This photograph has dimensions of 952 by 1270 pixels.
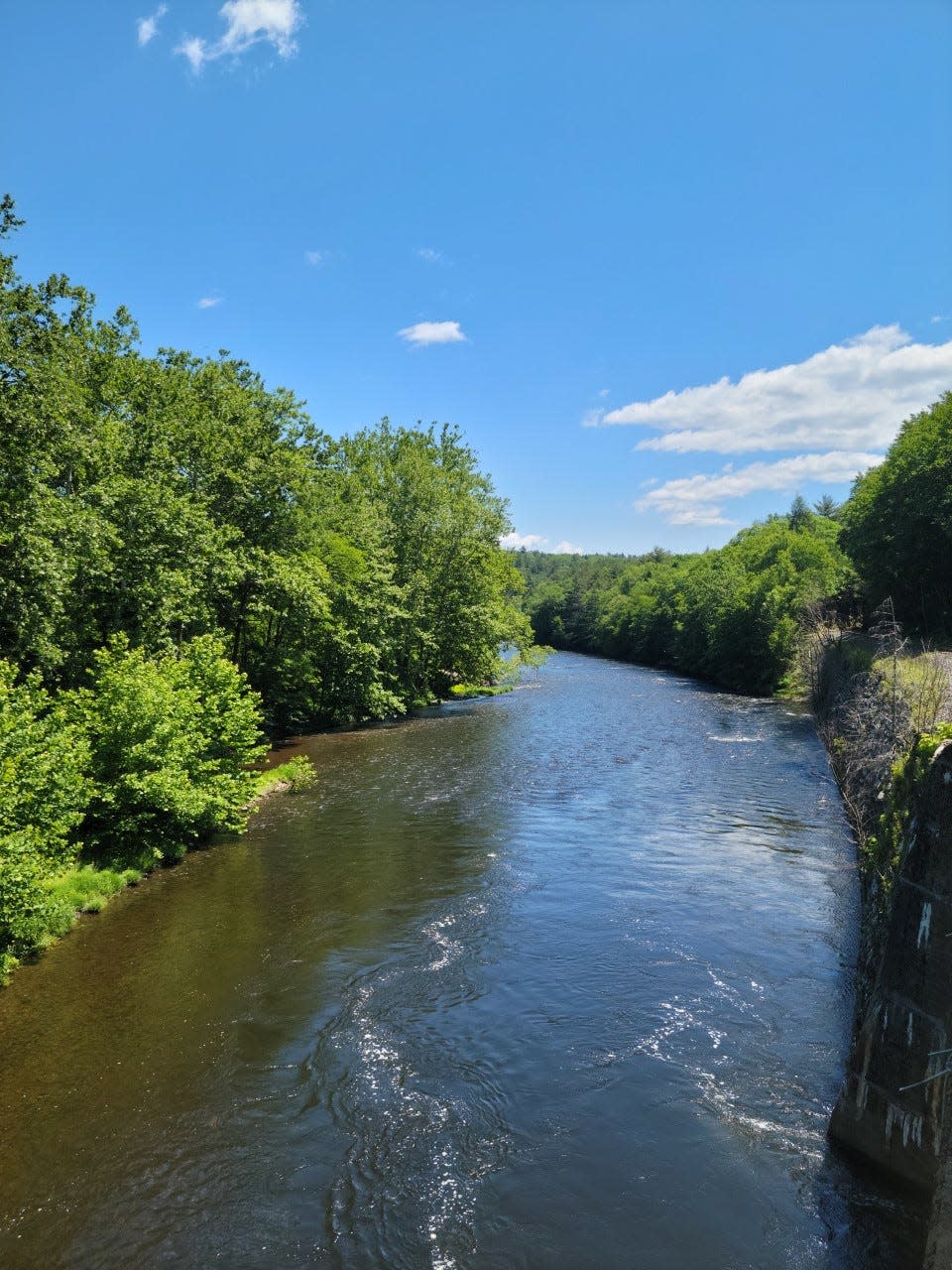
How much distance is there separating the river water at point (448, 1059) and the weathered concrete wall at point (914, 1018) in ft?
1.91

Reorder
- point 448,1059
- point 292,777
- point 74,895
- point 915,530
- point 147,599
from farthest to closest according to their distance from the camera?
point 915,530 < point 292,777 < point 147,599 < point 74,895 < point 448,1059

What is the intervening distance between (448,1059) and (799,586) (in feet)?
177

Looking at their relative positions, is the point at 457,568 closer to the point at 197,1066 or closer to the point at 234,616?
the point at 234,616

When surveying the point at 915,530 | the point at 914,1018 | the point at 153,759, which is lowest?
the point at 914,1018

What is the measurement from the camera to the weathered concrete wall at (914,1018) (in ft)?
22.7

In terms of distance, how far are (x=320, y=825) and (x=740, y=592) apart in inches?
1892

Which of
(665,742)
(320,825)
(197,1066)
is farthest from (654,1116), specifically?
(665,742)

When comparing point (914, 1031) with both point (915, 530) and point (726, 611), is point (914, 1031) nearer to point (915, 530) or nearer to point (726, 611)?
point (915, 530)

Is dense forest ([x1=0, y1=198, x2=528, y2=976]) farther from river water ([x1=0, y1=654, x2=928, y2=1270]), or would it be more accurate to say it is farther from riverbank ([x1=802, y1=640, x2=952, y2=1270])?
riverbank ([x1=802, y1=640, x2=952, y2=1270])

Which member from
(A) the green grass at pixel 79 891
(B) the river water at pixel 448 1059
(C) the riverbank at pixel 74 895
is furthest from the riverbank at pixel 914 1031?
(A) the green grass at pixel 79 891

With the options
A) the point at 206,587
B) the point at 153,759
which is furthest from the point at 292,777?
the point at 153,759

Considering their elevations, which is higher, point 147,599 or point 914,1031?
point 147,599

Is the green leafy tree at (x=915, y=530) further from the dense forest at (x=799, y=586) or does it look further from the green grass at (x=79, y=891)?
the green grass at (x=79, y=891)

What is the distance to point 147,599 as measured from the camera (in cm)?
2106
